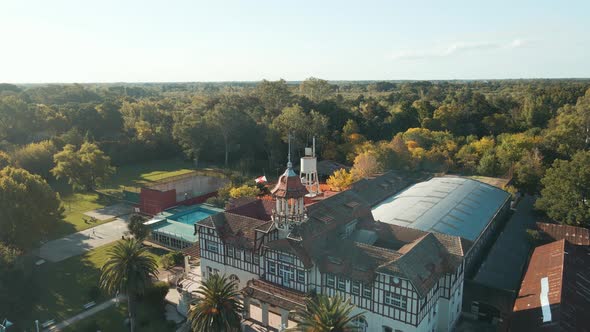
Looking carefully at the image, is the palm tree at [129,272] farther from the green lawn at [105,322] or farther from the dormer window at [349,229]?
the dormer window at [349,229]

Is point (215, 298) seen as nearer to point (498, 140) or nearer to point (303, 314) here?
point (303, 314)

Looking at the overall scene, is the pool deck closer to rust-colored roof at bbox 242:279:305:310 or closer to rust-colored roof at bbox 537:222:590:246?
rust-colored roof at bbox 242:279:305:310

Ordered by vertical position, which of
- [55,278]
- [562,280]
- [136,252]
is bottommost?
[55,278]

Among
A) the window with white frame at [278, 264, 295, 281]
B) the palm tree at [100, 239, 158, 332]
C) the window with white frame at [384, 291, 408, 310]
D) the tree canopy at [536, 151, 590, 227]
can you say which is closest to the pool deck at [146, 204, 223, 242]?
the palm tree at [100, 239, 158, 332]

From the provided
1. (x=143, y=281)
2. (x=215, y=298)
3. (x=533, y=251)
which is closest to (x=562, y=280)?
(x=533, y=251)

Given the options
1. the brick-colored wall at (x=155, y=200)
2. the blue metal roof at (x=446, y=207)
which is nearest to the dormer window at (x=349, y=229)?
the blue metal roof at (x=446, y=207)

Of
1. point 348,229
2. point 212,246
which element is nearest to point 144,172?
point 212,246
